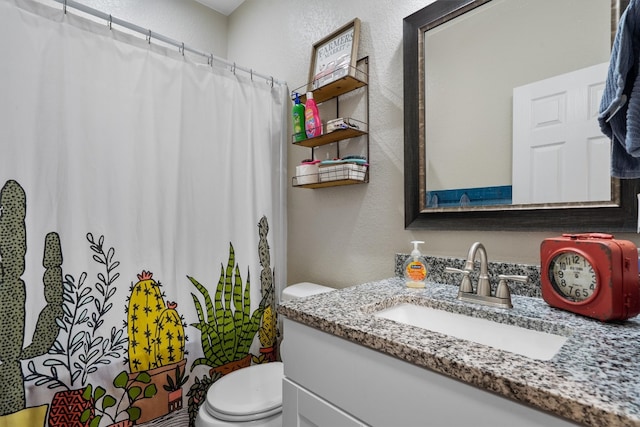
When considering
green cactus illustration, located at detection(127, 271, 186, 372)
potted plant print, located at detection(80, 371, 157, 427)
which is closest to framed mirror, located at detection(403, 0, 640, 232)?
green cactus illustration, located at detection(127, 271, 186, 372)

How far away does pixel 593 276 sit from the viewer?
0.76 metres

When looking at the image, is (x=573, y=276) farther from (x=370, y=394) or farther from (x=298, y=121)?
(x=298, y=121)

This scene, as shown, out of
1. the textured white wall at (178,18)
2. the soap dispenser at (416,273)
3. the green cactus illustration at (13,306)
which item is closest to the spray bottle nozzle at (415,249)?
the soap dispenser at (416,273)

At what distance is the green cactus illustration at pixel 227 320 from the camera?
1.53m

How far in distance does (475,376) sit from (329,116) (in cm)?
137

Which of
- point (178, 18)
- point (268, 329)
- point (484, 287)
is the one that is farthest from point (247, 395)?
point (178, 18)

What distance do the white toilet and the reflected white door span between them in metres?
1.13

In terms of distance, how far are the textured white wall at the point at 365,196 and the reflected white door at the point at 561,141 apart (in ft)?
0.47

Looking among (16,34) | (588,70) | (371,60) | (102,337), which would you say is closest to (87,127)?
(16,34)

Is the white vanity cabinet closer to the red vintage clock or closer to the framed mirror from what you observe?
the red vintage clock

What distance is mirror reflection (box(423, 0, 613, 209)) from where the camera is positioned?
902 mm

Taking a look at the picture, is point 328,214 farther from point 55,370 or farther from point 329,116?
point 55,370

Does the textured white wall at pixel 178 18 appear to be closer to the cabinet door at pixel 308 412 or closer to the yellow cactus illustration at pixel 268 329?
the yellow cactus illustration at pixel 268 329

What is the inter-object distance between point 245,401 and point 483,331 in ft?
2.90
